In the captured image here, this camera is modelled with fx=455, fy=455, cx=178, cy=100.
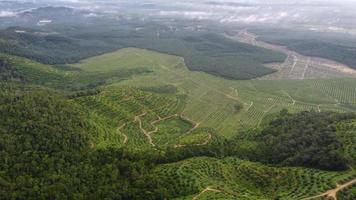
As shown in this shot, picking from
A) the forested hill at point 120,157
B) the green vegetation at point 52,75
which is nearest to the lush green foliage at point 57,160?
the forested hill at point 120,157

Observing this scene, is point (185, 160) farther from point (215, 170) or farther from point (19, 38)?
point (19, 38)

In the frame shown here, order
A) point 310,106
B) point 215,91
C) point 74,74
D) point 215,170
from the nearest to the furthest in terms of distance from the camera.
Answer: point 215,170 → point 310,106 → point 215,91 → point 74,74

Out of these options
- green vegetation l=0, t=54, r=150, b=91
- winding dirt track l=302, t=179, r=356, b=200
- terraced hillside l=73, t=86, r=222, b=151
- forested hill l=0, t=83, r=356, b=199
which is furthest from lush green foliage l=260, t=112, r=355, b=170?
green vegetation l=0, t=54, r=150, b=91

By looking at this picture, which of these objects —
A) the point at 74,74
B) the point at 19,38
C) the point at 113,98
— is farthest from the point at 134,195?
the point at 19,38

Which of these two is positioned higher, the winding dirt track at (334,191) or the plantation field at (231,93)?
the winding dirt track at (334,191)

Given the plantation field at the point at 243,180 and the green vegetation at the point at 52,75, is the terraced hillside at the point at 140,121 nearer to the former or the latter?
the plantation field at the point at 243,180

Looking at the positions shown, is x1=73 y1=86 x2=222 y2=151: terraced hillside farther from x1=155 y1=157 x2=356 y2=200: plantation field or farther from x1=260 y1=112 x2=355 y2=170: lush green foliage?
x1=155 y1=157 x2=356 y2=200: plantation field

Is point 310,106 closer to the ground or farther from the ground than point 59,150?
closer to the ground
